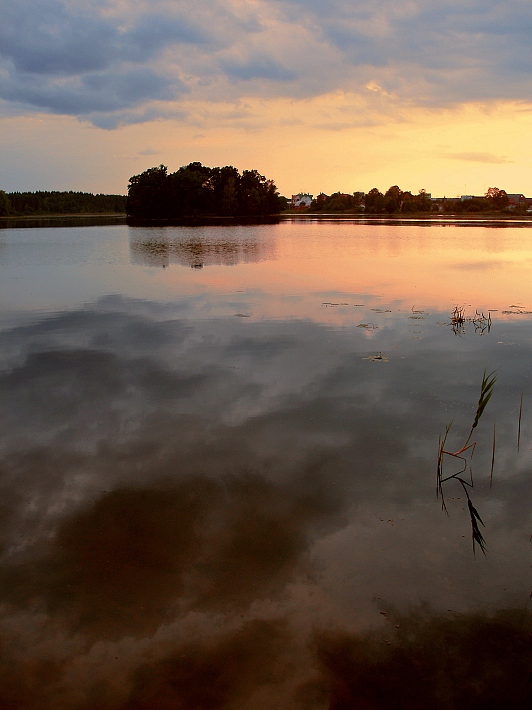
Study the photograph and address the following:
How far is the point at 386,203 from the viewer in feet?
560

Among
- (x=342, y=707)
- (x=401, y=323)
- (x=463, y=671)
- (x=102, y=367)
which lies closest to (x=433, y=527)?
(x=463, y=671)

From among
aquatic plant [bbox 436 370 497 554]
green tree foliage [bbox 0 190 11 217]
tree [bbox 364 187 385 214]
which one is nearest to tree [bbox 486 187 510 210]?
tree [bbox 364 187 385 214]

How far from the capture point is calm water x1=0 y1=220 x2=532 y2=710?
4.54 meters

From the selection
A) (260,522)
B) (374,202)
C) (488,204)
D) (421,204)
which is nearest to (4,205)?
(374,202)

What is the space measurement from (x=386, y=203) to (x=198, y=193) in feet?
211

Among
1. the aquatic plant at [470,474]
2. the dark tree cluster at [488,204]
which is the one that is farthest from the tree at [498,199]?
the aquatic plant at [470,474]

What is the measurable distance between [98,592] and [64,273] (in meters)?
26.2

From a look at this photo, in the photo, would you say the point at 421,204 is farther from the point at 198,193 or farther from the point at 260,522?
the point at 260,522

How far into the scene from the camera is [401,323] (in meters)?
17.2

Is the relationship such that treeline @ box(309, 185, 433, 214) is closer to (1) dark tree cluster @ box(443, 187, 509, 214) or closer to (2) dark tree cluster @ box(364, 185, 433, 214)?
(2) dark tree cluster @ box(364, 185, 433, 214)

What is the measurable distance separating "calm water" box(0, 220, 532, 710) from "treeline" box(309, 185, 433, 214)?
165 meters

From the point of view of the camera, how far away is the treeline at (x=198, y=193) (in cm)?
13450

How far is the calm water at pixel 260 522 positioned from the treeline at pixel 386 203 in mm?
164545

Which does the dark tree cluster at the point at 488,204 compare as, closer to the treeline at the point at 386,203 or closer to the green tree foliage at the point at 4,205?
the treeline at the point at 386,203
